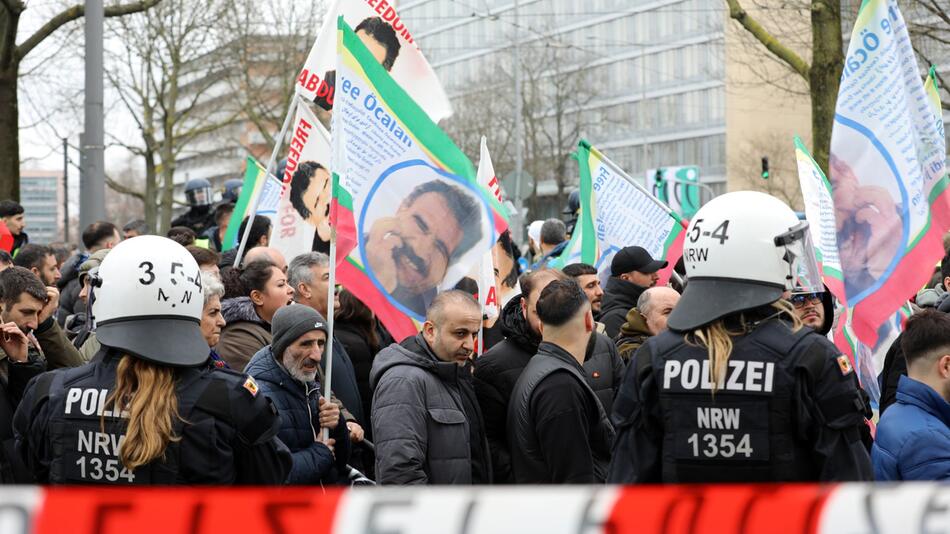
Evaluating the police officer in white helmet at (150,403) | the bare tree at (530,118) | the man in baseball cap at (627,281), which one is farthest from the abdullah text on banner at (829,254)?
the bare tree at (530,118)

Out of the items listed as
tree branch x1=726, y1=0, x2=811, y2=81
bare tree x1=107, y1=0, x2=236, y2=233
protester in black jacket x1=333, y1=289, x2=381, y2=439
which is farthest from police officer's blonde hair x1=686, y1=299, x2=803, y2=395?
bare tree x1=107, y1=0, x2=236, y2=233

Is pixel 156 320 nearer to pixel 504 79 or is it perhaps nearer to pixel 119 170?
pixel 504 79

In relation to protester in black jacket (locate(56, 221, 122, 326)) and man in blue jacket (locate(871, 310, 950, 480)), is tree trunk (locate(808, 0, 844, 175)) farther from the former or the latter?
man in blue jacket (locate(871, 310, 950, 480))

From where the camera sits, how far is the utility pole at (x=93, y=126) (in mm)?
12633

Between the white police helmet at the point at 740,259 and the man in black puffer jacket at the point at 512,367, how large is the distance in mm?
2028

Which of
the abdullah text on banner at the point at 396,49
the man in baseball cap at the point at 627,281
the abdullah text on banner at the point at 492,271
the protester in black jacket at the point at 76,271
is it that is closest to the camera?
the abdullah text on banner at the point at 396,49

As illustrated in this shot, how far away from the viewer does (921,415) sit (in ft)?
15.3

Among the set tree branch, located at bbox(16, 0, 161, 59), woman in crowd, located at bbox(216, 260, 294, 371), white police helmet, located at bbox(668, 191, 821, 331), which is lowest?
woman in crowd, located at bbox(216, 260, 294, 371)

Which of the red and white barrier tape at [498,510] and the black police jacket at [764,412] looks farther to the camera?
the black police jacket at [764,412]

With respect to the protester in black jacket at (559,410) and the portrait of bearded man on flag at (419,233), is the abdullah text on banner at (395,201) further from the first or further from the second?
the protester in black jacket at (559,410)

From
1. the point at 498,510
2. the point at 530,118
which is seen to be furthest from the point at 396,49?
the point at 530,118

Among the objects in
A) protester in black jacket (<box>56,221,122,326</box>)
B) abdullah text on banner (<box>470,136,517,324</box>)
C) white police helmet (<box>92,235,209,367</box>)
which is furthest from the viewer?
protester in black jacket (<box>56,221,122,326</box>)

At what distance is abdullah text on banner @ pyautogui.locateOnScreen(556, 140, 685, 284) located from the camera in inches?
382

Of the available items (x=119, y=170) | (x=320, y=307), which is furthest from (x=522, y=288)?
(x=119, y=170)
